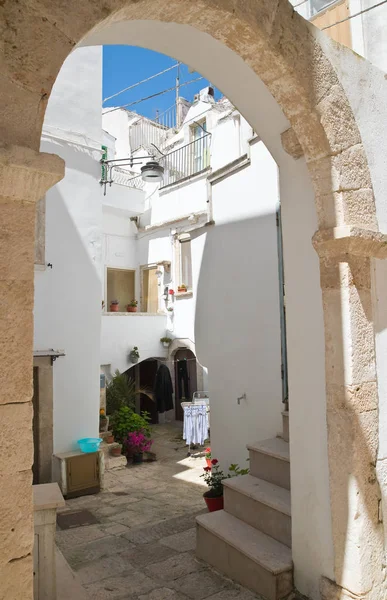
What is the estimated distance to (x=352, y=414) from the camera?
261 centimetres

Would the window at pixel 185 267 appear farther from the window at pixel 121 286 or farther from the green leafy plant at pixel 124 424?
the green leafy plant at pixel 124 424

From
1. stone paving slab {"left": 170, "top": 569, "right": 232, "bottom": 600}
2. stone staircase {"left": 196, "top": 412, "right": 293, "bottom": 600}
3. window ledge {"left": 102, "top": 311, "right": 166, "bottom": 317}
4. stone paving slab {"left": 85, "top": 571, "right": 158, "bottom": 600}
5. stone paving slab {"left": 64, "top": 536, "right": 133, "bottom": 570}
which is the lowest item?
stone paving slab {"left": 64, "top": 536, "right": 133, "bottom": 570}

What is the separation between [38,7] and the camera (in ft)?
5.42

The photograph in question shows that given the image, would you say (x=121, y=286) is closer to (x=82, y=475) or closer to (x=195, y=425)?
(x=195, y=425)

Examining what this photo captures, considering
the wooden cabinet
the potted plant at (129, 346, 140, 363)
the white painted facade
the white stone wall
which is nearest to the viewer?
the white painted facade

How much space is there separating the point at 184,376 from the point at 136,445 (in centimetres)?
445

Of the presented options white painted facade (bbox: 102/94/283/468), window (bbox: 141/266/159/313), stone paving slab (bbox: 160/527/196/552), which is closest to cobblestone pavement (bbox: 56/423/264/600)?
stone paving slab (bbox: 160/527/196/552)

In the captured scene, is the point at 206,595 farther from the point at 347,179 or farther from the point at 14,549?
the point at 347,179

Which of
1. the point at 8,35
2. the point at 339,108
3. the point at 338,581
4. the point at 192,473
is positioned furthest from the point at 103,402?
the point at 8,35

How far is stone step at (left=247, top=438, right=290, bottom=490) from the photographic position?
3.58m

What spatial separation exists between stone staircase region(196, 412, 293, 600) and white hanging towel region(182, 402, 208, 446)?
5.78 meters

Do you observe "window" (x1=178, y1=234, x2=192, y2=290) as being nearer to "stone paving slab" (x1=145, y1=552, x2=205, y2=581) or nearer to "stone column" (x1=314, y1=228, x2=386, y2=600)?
"stone paving slab" (x1=145, y1=552, x2=205, y2=581)

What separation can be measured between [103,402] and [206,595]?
587 cm

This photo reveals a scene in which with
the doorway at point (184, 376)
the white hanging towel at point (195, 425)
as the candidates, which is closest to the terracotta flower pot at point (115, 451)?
the white hanging towel at point (195, 425)
